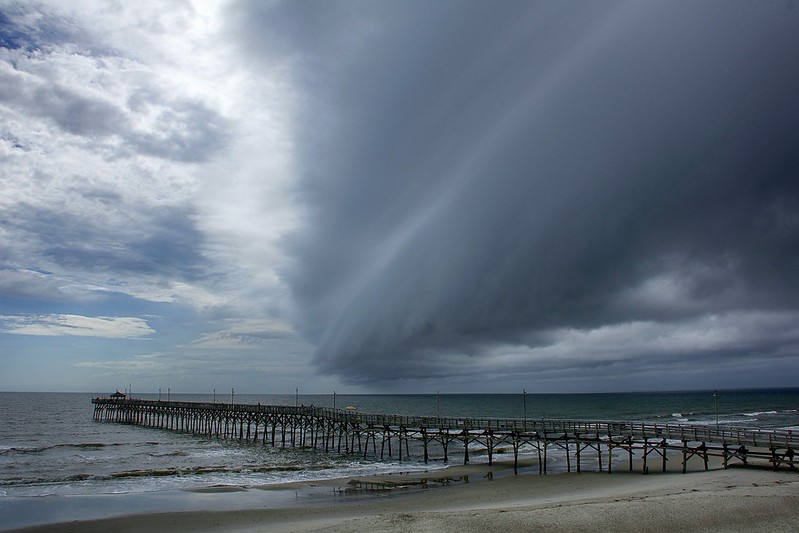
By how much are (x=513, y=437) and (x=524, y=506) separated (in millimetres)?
18904

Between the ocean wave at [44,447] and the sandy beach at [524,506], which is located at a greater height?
the sandy beach at [524,506]

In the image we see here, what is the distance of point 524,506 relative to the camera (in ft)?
82.8

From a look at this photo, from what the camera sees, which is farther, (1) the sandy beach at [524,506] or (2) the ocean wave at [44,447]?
(2) the ocean wave at [44,447]

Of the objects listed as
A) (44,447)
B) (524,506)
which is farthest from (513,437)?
(44,447)

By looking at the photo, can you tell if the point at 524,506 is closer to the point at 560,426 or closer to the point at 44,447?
the point at 560,426

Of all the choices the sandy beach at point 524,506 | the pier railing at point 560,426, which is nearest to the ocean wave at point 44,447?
the pier railing at point 560,426

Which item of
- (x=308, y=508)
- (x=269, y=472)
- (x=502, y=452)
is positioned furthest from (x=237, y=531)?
(x=502, y=452)

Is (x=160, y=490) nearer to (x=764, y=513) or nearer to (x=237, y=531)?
(x=237, y=531)

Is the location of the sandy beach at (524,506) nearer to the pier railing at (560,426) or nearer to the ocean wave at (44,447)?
the pier railing at (560,426)

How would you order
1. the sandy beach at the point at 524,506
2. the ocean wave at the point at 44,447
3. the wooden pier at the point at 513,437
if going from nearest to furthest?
1. the sandy beach at the point at 524,506
2. the wooden pier at the point at 513,437
3. the ocean wave at the point at 44,447

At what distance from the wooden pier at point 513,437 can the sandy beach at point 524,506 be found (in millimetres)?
1977

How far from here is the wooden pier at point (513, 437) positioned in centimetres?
3681

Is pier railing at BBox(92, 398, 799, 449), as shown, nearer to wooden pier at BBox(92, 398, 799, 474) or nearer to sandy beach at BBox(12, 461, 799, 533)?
wooden pier at BBox(92, 398, 799, 474)

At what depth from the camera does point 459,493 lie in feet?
106
